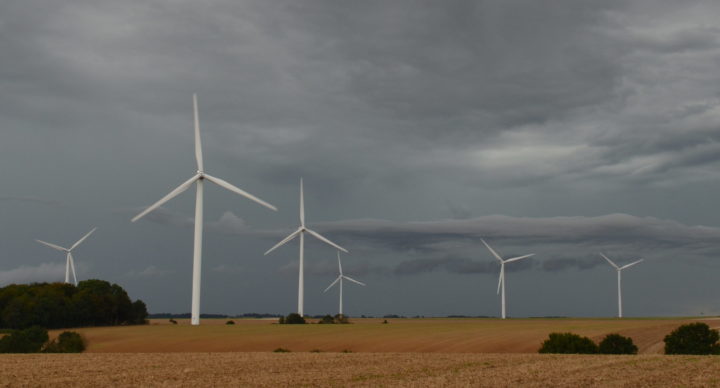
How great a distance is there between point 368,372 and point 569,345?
2561cm

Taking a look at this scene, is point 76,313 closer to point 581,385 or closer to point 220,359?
point 220,359

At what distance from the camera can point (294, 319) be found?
407 ft

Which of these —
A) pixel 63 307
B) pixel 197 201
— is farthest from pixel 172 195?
pixel 63 307

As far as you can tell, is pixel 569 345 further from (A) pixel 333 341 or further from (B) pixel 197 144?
(B) pixel 197 144

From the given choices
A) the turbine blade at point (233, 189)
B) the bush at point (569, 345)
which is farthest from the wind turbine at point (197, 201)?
the bush at point (569, 345)

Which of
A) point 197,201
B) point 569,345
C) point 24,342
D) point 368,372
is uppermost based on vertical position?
point 197,201

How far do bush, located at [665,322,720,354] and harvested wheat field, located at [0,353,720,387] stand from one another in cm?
1072

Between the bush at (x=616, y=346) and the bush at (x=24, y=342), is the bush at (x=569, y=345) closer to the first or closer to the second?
the bush at (x=616, y=346)

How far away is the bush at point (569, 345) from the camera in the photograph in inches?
2190

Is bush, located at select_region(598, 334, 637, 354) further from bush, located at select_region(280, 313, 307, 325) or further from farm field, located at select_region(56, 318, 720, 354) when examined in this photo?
bush, located at select_region(280, 313, 307, 325)

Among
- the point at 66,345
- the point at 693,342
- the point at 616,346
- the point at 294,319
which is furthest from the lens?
the point at 294,319

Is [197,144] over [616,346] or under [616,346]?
over

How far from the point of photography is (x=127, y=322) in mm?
126688

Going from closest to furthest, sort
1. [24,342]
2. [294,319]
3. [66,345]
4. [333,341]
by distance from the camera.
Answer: [24,342]
[66,345]
[333,341]
[294,319]
